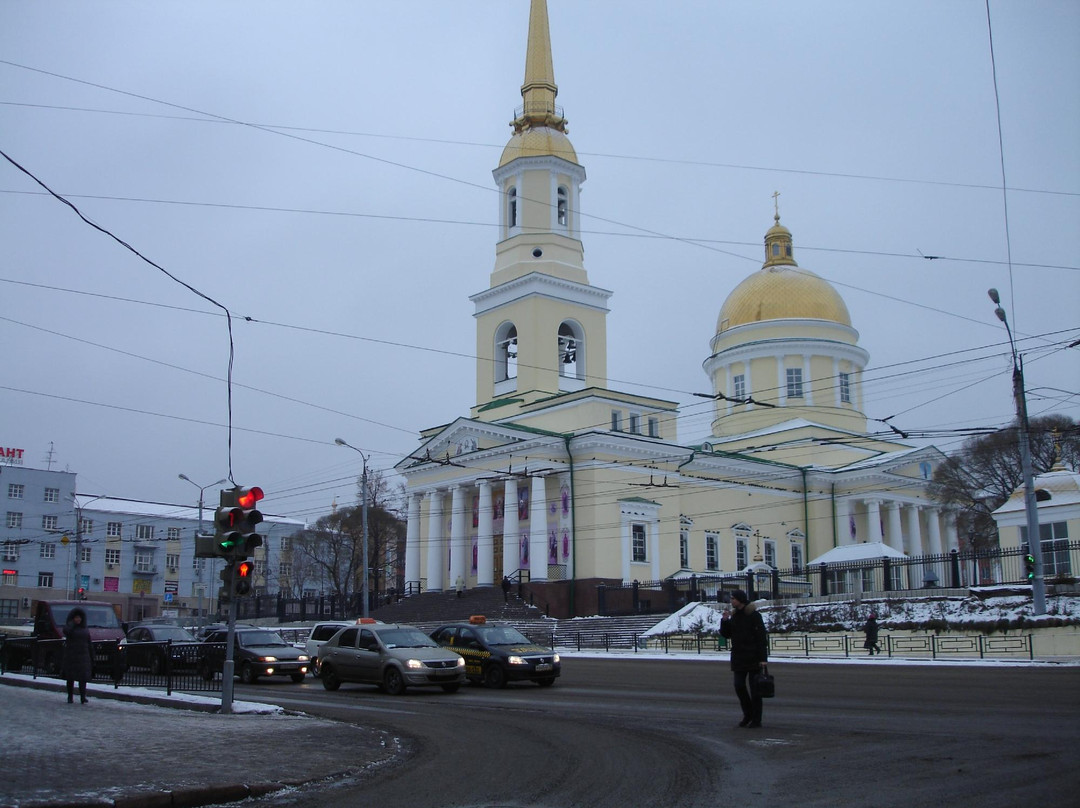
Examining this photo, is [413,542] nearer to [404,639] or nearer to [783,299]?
[783,299]

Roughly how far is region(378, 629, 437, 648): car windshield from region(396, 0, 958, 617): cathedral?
999 inches

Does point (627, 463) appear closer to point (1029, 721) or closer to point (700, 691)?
point (700, 691)

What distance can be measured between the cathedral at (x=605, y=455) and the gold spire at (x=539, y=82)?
9cm

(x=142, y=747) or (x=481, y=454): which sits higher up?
(x=481, y=454)

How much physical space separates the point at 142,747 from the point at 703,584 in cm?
3906

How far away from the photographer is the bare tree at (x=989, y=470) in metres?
63.5

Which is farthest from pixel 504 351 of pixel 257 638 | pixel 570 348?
pixel 257 638

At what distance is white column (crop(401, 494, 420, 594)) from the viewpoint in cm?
5822

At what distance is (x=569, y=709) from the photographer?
57.2 feet

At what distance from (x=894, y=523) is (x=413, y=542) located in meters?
28.5

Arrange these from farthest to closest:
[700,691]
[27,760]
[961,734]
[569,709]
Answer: [700,691], [569,709], [961,734], [27,760]

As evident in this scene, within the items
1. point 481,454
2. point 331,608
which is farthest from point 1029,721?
point 331,608

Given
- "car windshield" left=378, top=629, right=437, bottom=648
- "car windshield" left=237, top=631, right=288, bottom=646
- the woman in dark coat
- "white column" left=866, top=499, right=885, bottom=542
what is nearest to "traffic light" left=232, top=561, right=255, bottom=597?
the woman in dark coat

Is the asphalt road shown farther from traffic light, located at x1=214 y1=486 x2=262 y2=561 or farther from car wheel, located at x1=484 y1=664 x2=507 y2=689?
traffic light, located at x1=214 y1=486 x2=262 y2=561
